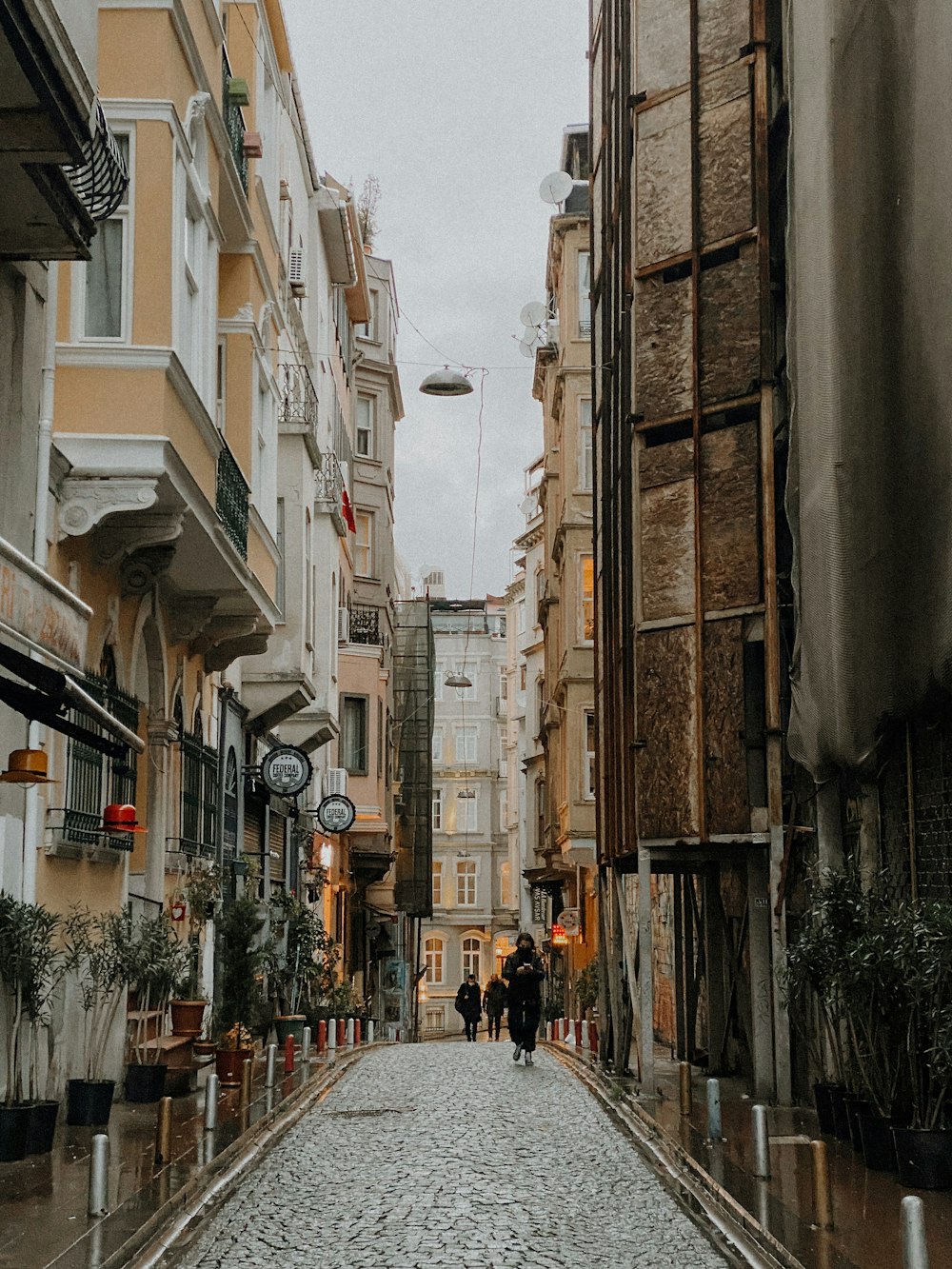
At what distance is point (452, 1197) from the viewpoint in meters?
11.6

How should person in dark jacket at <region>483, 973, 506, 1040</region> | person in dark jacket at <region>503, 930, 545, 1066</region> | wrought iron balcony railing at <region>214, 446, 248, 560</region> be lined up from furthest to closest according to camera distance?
person in dark jacket at <region>483, 973, 506, 1040</region>, person in dark jacket at <region>503, 930, 545, 1066</region>, wrought iron balcony railing at <region>214, 446, 248, 560</region>

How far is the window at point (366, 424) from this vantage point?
1991 inches

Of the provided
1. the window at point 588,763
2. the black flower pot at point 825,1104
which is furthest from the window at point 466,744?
the black flower pot at point 825,1104

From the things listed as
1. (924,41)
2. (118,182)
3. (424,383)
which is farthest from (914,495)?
(424,383)

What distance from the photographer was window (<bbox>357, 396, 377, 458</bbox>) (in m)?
50.6

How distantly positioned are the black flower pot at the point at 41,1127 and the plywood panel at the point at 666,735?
27.2 ft

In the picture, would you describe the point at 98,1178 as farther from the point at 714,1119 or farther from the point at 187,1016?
the point at 187,1016

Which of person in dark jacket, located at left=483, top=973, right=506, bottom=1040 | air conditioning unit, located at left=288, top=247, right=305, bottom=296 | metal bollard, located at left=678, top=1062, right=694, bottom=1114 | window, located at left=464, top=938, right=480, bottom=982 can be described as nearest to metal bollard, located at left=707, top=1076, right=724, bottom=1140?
metal bollard, located at left=678, top=1062, right=694, bottom=1114

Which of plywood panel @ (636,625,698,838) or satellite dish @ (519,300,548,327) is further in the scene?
satellite dish @ (519,300,548,327)

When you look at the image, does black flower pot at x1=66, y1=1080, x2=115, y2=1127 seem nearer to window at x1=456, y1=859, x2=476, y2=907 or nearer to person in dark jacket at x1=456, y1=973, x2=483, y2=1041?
person in dark jacket at x1=456, y1=973, x2=483, y2=1041

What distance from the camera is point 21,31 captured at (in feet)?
33.4

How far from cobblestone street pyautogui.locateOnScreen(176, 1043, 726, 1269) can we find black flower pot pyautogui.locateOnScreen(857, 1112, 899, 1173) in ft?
4.93

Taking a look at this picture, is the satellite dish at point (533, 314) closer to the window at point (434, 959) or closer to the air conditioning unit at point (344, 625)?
the air conditioning unit at point (344, 625)

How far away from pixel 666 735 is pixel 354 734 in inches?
993
